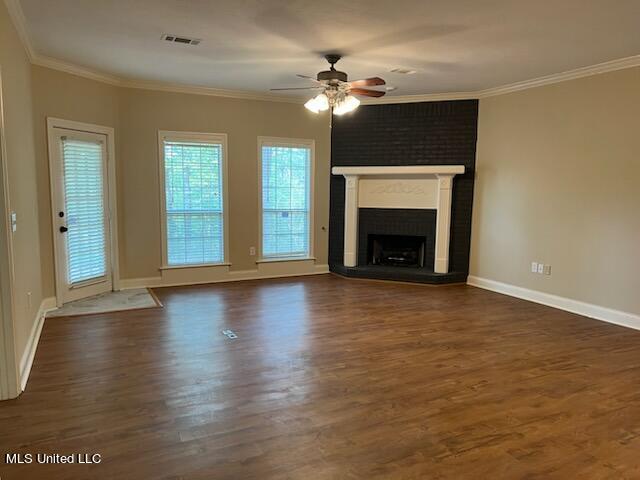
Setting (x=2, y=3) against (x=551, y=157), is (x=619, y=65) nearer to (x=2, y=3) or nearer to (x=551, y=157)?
(x=551, y=157)

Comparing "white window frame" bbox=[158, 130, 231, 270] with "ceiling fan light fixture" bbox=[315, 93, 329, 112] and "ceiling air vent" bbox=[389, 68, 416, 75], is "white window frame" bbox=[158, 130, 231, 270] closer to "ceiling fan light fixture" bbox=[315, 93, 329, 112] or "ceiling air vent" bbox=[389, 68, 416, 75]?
"ceiling fan light fixture" bbox=[315, 93, 329, 112]

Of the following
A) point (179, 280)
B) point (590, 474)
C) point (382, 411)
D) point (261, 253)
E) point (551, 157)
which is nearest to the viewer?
point (590, 474)

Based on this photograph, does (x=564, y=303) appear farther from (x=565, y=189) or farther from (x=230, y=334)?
(x=230, y=334)

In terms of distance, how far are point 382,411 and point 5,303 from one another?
2474mm

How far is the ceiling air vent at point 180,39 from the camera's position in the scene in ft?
12.7

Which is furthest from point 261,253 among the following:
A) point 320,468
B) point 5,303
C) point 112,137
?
point 320,468

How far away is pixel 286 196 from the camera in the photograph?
265 inches

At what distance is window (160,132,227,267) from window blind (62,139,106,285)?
0.82 m

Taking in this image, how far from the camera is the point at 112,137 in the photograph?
→ 5480 mm

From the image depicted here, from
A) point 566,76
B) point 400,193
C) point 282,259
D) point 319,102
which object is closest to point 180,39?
point 319,102

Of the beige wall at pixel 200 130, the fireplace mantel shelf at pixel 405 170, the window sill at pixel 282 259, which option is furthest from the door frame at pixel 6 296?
the fireplace mantel shelf at pixel 405 170

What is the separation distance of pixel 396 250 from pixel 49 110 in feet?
16.3

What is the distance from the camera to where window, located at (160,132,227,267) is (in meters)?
5.96

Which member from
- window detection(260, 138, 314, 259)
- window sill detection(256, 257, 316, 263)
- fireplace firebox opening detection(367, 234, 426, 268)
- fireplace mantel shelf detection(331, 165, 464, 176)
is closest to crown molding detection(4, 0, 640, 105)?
window detection(260, 138, 314, 259)
